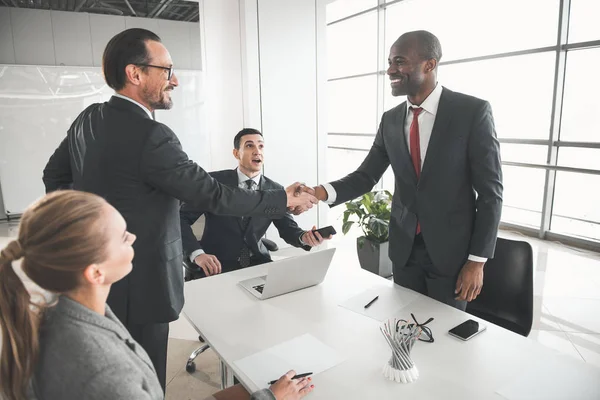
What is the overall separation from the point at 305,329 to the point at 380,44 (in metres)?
5.84

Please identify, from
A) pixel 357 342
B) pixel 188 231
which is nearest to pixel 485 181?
pixel 357 342

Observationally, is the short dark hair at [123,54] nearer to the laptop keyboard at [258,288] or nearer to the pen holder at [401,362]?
the laptop keyboard at [258,288]

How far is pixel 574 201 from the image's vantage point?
5031 mm

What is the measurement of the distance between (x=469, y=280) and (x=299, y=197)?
88cm

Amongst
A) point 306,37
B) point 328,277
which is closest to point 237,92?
point 306,37

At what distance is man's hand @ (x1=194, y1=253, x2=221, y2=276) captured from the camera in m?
2.34

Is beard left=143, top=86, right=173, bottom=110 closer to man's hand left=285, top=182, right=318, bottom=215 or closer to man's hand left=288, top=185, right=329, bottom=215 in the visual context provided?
man's hand left=285, top=182, right=318, bottom=215

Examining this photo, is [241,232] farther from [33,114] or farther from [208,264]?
[33,114]

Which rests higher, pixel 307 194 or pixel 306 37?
pixel 306 37

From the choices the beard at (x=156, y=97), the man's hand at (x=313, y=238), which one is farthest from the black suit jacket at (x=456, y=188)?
the beard at (x=156, y=97)

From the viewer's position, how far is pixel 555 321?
3.14 m

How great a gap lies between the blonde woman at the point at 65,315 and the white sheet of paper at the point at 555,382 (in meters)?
0.95

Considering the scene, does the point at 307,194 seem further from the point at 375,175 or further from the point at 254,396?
the point at 254,396

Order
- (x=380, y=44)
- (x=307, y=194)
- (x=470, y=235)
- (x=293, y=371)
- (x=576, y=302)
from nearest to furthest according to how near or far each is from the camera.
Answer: (x=293, y=371), (x=470, y=235), (x=307, y=194), (x=576, y=302), (x=380, y=44)
